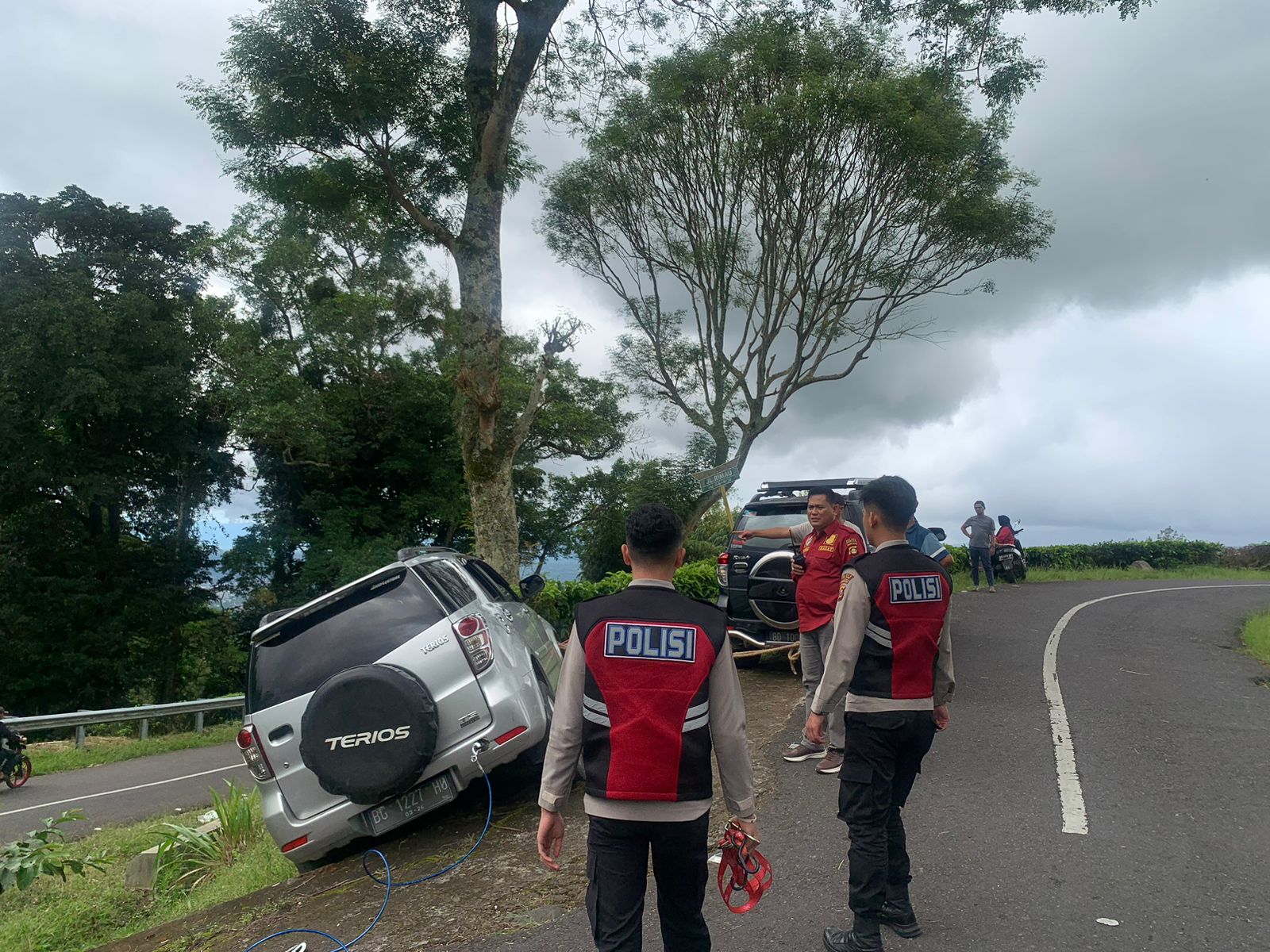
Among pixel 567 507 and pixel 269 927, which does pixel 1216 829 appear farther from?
pixel 567 507

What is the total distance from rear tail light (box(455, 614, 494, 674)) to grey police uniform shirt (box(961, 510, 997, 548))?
1489 centimetres

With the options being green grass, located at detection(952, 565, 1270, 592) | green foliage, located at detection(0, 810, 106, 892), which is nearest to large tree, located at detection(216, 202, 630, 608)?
green grass, located at detection(952, 565, 1270, 592)

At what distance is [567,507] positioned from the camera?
104 feet

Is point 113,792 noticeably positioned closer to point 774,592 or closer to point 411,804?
point 411,804

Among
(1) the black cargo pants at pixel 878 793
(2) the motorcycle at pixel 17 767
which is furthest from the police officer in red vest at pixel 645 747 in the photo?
(2) the motorcycle at pixel 17 767

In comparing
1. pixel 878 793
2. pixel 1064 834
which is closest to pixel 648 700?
pixel 878 793

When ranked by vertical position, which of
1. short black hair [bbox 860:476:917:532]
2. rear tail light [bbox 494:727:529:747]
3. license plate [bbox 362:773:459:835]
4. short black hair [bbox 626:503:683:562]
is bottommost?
license plate [bbox 362:773:459:835]

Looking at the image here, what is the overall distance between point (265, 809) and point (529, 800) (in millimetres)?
1745

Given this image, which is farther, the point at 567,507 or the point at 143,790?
the point at 567,507

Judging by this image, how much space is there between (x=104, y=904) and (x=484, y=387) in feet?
20.5

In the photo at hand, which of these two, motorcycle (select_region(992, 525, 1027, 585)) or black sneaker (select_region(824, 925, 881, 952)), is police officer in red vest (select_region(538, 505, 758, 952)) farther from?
motorcycle (select_region(992, 525, 1027, 585))

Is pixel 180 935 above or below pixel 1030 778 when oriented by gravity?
below

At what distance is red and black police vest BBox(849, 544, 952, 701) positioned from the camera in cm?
375

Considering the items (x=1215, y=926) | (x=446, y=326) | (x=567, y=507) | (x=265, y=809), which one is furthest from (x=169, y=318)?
(x=1215, y=926)
